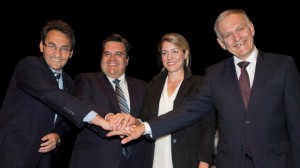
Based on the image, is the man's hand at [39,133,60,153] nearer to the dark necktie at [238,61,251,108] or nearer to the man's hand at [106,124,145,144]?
the man's hand at [106,124,145,144]

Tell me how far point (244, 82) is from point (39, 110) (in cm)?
140

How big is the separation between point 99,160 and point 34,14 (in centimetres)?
456

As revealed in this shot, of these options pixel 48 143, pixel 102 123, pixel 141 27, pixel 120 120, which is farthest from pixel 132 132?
pixel 141 27

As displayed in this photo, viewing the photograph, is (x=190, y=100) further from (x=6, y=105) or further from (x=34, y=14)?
(x=34, y=14)

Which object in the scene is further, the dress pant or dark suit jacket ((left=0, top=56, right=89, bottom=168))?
dark suit jacket ((left=0, top=56, right=89, bottom=168))

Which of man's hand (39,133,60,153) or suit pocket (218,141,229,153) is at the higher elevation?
suit pocket (218,141,229,153)

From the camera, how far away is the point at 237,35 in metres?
2.19

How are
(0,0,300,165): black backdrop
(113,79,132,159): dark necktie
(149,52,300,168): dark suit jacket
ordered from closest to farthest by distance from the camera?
(149,52,300,168): dark suit jacket → (113,79,132,159): dark necktie → (0,0,300,165): black backdrop

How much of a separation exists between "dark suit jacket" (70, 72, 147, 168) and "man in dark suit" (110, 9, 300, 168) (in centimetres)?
75

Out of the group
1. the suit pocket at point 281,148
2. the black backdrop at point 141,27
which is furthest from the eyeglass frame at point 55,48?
the black backdrop at point 141,27

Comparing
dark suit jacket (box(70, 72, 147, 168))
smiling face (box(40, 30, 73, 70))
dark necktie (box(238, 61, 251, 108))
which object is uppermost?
smiling face (box(40, 30, 73, 70))

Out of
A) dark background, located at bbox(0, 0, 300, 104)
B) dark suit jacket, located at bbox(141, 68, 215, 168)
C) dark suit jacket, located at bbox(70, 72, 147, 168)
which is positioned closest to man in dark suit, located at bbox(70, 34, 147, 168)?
dark suit jacket, located at bbox(70, 72, 147, 168)

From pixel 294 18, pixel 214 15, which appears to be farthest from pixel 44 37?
pixel 294 18

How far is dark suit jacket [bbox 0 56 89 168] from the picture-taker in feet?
7.41
